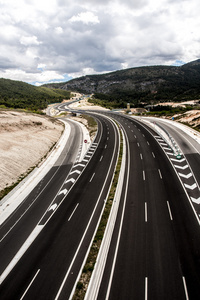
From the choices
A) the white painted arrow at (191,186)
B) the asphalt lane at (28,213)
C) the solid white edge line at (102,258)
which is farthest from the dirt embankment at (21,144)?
the white painted arrow at (191,186)

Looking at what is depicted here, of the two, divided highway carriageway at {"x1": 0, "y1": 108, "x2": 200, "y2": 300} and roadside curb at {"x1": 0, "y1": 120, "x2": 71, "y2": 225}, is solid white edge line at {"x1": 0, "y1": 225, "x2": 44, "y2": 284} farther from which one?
roadside curb at {"x1": 0, "y1": 120, "x2": 71, "y2": 225}

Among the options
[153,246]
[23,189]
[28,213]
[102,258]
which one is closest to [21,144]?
[23,189]

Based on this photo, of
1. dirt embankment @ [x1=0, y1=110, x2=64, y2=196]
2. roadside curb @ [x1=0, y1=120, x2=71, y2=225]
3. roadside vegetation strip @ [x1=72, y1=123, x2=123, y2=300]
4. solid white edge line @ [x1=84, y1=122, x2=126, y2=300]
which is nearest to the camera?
solid white edge line @ [x1=84, y1=122, x2=126, y2=300]

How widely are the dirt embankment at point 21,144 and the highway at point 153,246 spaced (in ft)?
68.2

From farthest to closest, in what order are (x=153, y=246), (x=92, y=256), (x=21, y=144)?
(x=21, y=144), (x=153, y=246), (x=92, y=256)

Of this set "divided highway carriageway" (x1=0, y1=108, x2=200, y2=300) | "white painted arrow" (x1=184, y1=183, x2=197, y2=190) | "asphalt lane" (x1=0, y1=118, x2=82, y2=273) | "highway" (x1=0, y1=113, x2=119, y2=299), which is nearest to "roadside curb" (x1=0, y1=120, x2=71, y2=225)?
"asphalt lane" (x1=0, y1=118, x2=82, y2=273)

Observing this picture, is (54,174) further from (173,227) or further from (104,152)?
(173,227)

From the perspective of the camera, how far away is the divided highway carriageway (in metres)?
12.1

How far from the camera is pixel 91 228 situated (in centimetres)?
1758

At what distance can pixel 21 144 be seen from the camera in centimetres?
3994

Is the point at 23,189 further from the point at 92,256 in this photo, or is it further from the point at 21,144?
the point at 92,256

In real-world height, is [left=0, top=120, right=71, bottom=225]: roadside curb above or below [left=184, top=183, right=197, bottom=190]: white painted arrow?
below

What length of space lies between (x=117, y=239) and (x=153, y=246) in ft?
10.6

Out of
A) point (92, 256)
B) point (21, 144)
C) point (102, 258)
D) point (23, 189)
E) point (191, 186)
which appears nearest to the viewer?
point (102, 258)
